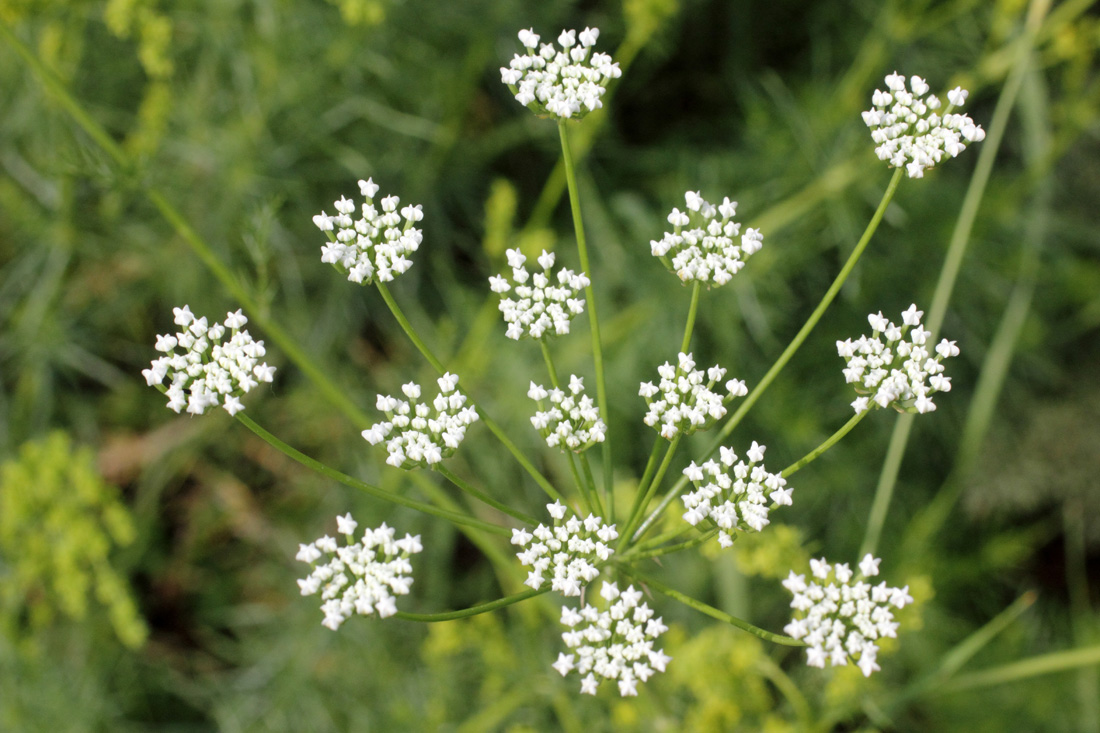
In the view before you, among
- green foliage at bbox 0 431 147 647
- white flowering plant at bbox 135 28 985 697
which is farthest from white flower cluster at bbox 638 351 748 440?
green foliage at bbox 0 431 147 647

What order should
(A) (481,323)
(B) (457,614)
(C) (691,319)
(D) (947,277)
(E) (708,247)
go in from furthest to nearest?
(A) (481,323) < (D) (947,277) < (E) (708,247) < (C) (691,319) < (B) (457,614)

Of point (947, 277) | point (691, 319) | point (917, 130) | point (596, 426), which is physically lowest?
point (596, 426)

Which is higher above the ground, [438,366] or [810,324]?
[810,324]

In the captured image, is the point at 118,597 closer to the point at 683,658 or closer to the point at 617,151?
the point at 683,658

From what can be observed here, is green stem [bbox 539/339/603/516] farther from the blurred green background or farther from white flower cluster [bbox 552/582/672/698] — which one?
the blurred green background

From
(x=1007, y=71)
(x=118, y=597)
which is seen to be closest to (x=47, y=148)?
(x=118, y=597)

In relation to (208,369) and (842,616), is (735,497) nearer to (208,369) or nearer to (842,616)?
(842,616)

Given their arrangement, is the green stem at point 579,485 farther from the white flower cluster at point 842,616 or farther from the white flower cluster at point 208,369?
the white flower cluster at point 208,369

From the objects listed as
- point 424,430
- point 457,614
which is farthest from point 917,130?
point 457,614
